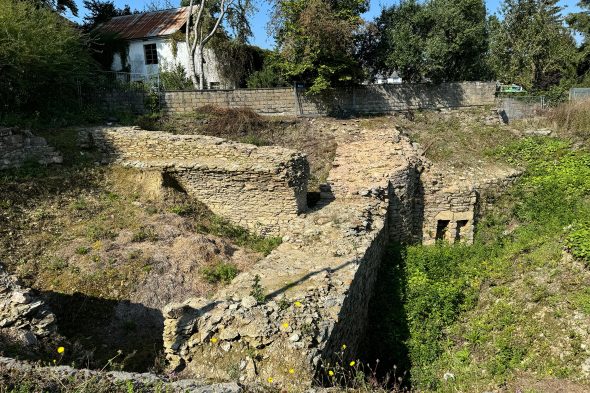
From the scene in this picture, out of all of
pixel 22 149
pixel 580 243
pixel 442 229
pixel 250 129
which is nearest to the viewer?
pixel 580 243

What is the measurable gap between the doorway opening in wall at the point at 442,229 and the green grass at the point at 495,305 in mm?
1339

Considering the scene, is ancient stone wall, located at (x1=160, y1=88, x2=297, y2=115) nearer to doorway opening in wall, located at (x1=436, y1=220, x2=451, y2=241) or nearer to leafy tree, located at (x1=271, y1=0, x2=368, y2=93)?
leafy tree, located at (x1=271, y1=0, x2=368, y2=93)

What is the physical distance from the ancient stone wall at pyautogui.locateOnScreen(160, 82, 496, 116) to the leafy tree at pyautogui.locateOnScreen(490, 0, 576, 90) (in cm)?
501

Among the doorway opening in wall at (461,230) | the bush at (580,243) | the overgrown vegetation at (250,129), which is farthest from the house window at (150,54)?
the bush at (580,243)

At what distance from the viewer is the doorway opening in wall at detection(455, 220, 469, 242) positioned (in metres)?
12.1

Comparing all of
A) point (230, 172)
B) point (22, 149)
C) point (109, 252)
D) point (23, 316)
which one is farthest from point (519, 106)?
point (23, 316)

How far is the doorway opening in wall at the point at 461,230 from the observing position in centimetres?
1209

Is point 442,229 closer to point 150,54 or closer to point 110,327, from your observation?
point 110,327

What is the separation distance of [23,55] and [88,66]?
339 cm

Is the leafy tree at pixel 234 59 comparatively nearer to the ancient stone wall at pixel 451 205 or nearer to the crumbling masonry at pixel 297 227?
the crumbling masonry at pixel 297 227

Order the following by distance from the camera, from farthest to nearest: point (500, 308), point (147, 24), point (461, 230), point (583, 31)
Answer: point (583, 31), point (147, 24), point (461, 230), point (500, 308)

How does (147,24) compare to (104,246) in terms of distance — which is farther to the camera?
(147,24)

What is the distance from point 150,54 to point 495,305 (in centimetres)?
1902

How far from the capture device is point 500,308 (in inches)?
297
